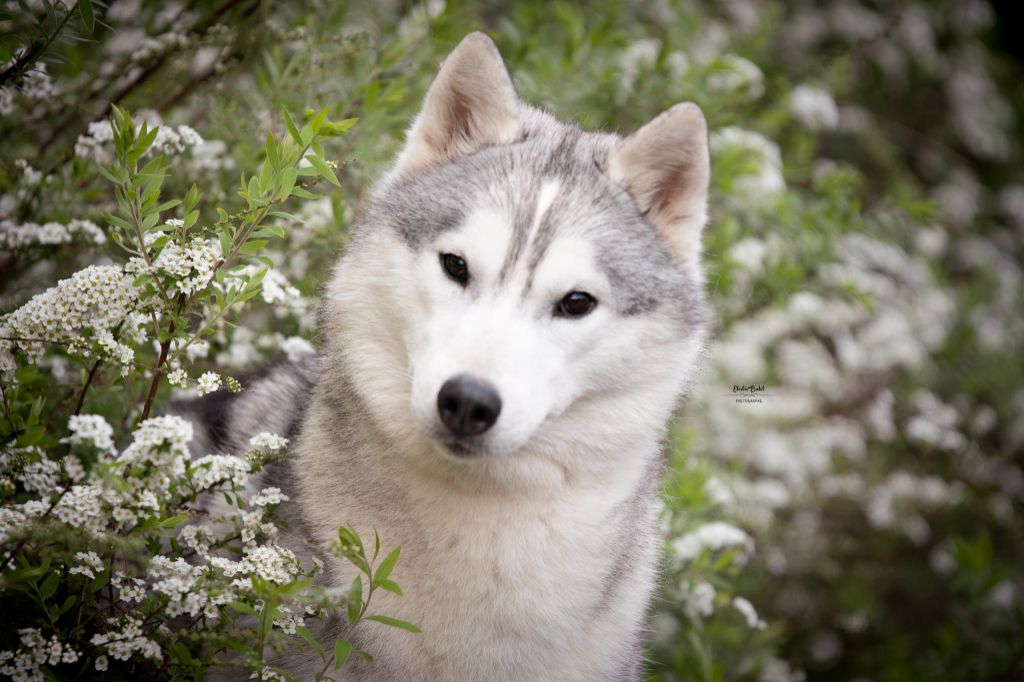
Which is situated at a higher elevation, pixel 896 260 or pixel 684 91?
pixel 684 91

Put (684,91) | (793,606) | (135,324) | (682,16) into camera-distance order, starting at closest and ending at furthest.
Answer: (135,324) → (684,91) → (682,16) → (793,606)

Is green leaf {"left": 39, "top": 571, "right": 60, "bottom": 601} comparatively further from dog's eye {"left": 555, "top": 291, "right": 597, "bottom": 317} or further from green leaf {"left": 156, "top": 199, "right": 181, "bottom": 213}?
dog's eye {"left": 555, "top": 291, "right": 597, "bottom": 317}

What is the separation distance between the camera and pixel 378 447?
264 cm

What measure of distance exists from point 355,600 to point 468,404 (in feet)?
1.77

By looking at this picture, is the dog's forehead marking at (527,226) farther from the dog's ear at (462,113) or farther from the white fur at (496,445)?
the dog's ear at (462,113)

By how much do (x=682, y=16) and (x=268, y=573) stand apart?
179 inches

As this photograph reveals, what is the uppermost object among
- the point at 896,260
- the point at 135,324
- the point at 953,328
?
the point at 135,324

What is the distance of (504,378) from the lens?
225 cm

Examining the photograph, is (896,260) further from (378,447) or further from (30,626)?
(30,626)

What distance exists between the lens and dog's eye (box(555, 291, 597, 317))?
8.24 feet

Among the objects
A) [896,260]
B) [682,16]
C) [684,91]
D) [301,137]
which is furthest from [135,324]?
[896,260]

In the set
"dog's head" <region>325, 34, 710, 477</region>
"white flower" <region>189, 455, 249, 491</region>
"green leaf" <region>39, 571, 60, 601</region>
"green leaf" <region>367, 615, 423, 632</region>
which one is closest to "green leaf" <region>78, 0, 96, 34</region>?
"dog's head" <region>325, 34, 710, 477</region>

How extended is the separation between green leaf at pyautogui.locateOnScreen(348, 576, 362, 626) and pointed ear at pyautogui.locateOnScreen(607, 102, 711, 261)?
1.44m

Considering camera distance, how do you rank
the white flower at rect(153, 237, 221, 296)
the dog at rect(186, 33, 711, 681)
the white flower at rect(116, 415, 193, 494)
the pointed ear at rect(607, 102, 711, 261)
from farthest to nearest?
the pointed ear at rect(607, 102, 711, 261) < the dog at rect(186, 33, 711, 681) < the white flower at rect(153, 237, 221, 296) < the white flower at rect(116, 415, 193, 494)
